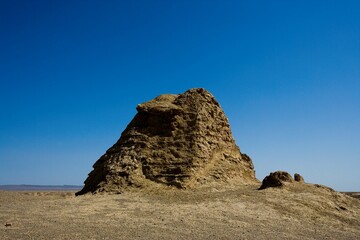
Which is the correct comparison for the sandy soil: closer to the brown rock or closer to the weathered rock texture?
the brown rock

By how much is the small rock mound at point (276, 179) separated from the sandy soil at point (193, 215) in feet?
2.69

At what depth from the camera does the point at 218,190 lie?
83.7ft

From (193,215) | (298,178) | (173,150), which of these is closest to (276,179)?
(298,178)

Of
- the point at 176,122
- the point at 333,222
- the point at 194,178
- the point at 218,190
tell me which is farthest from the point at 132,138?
the point at 333,222

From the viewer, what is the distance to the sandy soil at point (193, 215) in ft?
48.7

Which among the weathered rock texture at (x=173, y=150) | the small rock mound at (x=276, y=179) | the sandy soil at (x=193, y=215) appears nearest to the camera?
the sandy soil at (x=193, y=215)

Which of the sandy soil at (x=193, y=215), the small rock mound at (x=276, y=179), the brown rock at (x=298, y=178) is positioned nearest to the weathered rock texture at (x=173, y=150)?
the sandy soil at (x=193, y=215)

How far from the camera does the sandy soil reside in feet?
48.7

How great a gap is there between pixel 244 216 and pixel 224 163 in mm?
9655

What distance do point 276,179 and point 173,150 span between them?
8.10 meters

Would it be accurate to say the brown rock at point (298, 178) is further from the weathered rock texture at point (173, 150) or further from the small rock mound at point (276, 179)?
the weathered rock texture at point (173, 150)

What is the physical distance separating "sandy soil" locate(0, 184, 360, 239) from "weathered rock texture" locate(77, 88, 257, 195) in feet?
6.27

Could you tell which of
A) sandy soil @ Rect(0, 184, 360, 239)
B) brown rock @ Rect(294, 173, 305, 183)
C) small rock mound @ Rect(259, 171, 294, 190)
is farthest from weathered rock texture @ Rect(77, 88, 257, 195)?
brown rock @ Rect(294, 173, 305, 183)

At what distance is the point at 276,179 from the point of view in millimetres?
27156
